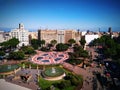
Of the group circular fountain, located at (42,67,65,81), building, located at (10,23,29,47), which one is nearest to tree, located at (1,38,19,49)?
building, located at (10,23,29,47)

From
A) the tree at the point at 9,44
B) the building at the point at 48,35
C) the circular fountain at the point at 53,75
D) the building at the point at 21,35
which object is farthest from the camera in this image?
the building at the point at 48,35

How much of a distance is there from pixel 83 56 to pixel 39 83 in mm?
5737

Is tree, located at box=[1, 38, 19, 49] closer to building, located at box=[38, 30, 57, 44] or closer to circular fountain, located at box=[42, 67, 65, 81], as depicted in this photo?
building, located at box=[38, 30, 57, 44]

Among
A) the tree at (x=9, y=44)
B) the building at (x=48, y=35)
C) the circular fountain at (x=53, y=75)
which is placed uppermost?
the building at (x=48, y=35)

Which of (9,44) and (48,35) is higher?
(48,35)

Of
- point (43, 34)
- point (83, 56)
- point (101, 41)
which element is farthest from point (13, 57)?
point (101, 41)

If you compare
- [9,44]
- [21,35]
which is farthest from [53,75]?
[21,35]

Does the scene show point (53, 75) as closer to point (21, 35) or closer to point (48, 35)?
point (48, 35)

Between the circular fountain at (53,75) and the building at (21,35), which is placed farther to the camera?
the building at (21,35)

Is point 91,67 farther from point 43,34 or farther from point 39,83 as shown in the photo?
point 43,34

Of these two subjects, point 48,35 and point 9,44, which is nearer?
point 9,44

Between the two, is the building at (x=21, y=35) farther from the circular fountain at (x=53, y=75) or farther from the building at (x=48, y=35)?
the circular fountain at (x=53, y=75)

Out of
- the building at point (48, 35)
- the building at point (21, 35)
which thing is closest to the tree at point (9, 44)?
the building at point (21, 35)

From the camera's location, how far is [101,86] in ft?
23.9
